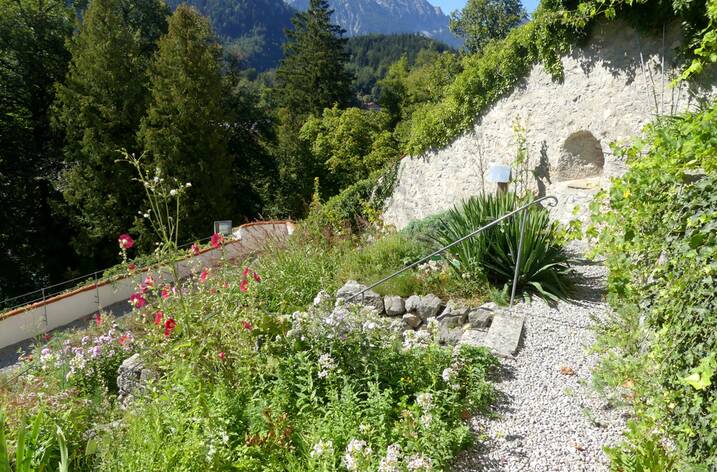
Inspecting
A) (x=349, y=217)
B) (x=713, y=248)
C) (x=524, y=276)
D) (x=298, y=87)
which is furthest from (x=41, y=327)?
(x=298, y=87)

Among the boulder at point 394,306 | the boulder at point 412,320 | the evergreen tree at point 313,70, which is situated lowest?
the boulder at point 412,320

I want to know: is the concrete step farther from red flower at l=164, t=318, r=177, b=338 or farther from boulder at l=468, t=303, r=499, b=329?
red flower at l=164, t=318, r=177, b=338

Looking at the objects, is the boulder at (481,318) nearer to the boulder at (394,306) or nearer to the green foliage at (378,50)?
the boulder at (394,306)

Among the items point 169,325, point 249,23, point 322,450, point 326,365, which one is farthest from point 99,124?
point 249,23

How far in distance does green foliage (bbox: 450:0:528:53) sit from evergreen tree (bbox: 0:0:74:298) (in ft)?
57.7

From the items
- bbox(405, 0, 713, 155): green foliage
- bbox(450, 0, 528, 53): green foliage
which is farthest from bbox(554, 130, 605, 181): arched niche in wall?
bbox(450, 0, 528, 53): green foliage

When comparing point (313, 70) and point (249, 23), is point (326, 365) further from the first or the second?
point (249, 23)

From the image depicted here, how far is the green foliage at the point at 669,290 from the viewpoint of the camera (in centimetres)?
178

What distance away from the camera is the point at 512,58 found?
24.0ft

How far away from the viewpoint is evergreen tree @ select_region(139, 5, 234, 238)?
1353 cm

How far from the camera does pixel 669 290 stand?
202cm

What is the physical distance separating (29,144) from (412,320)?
49.7 feet

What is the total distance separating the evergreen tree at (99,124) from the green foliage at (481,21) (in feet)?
53.5

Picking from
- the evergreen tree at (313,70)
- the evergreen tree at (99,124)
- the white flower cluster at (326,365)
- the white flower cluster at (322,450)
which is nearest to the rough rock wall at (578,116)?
the white flower cluster at (326,365)
